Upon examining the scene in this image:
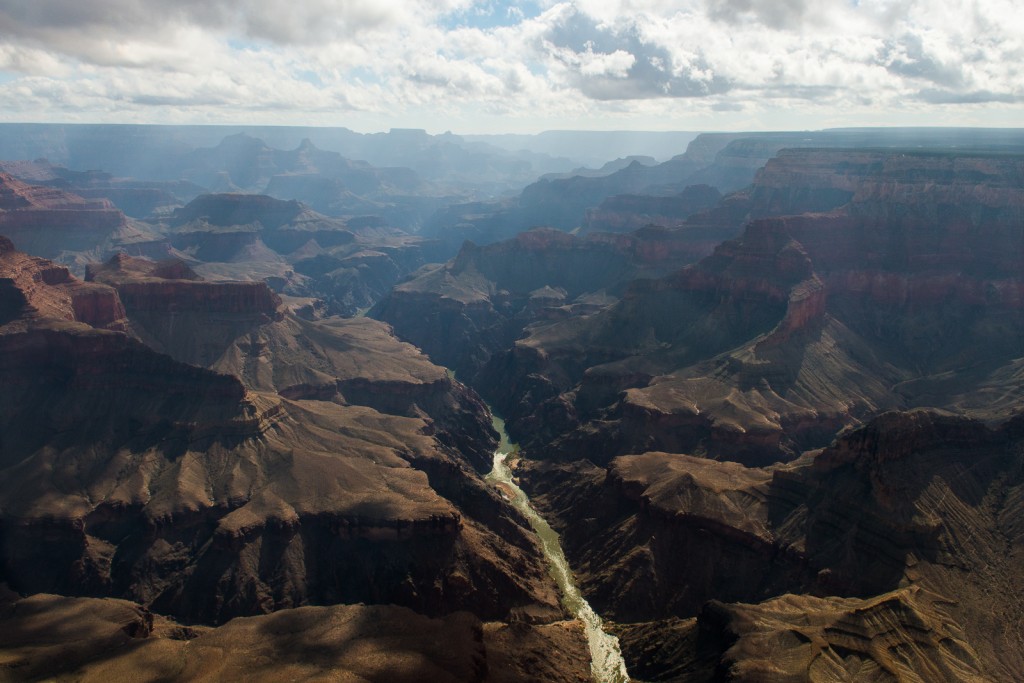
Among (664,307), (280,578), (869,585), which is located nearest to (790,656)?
(869,585)

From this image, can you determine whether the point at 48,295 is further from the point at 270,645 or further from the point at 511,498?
the point at 270,645

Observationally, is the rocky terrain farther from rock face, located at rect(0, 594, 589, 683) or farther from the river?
rock face, located at rect(0, 594, 589, 683)

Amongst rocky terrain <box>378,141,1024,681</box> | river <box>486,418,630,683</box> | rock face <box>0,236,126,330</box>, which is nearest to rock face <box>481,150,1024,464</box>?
rocky terrain <box>378,141,1024,681</box>

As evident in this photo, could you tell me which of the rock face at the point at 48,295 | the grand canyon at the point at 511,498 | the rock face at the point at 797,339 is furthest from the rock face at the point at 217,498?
the rock face at the point at 797,339

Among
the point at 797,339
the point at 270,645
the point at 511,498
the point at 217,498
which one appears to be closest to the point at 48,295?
the point at 217,498

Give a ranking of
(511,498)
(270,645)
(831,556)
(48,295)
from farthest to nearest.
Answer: (48,295)
(511,498)
(831,556)
(270,645)

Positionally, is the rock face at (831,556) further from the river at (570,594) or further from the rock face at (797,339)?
the rock face at (797,339)

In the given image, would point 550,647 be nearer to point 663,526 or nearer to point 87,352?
point 663,526
